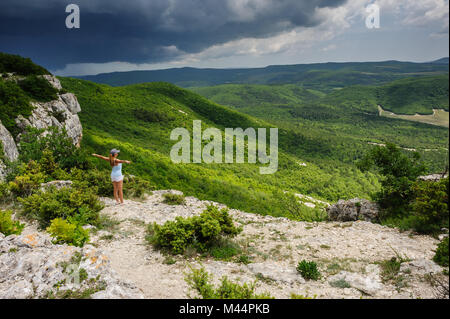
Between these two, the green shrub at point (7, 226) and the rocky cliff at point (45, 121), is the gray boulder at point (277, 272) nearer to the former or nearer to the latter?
the green shrub at point (7, 226)

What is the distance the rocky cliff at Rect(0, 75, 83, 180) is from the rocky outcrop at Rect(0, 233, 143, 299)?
7555 mm

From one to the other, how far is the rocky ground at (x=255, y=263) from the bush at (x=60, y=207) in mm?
656

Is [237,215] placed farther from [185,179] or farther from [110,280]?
[185,179]

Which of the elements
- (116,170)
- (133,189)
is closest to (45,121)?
(133,189)

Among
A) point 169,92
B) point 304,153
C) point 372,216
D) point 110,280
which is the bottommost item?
point 304,153

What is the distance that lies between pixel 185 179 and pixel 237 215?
16.8 m

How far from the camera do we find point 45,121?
1753cm

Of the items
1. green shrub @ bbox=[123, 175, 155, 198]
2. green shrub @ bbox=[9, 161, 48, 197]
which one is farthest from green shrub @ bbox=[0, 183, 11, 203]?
green shrub @ bbox=[123, 175, 155, 198]

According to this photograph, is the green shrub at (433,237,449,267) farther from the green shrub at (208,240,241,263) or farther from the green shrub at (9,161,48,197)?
the green shrub at (9,161,48,197)

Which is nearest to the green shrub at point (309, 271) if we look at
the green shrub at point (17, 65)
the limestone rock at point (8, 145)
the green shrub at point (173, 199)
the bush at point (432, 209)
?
the bush at point (432, 209)

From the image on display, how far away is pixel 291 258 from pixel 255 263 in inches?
56.2

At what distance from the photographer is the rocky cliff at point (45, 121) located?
477 inches
